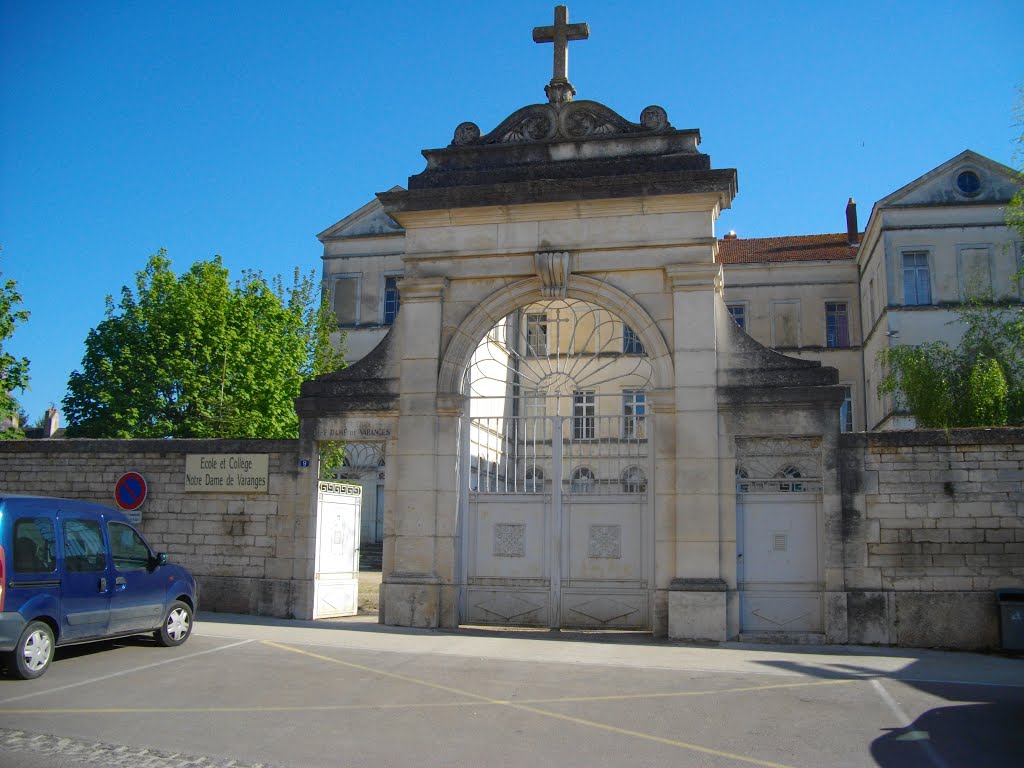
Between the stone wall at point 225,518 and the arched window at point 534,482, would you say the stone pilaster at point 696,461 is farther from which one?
the stone wall at point 225,518

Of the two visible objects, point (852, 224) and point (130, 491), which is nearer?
point (130, 491)

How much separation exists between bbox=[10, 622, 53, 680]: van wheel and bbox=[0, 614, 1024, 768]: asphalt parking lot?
0.16 m

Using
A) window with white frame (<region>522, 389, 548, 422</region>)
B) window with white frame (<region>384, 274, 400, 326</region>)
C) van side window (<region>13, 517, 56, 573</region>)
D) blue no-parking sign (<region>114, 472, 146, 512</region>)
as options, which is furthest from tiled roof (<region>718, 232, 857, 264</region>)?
van side window (<region>13, 517, 56, 573</region>)

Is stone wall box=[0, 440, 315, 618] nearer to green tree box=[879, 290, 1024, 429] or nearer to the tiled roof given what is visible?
green tree box=[879, 290, 1024, 429]

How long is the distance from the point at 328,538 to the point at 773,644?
6428 mm

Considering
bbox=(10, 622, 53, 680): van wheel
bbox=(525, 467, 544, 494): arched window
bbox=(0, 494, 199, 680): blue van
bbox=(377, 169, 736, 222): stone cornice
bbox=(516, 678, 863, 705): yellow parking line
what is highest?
bbox=(377, 169, 736, 222): stone cornice

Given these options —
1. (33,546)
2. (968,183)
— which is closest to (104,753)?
(33,546)

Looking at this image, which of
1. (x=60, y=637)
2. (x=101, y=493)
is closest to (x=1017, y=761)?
(x=60, y=637)

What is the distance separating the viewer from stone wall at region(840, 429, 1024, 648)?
37.7ft

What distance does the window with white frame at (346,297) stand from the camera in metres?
38.4

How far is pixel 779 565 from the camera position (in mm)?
12117

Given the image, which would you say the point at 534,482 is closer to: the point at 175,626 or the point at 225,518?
the point at 225,518

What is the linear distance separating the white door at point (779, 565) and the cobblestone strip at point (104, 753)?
25.3 ft

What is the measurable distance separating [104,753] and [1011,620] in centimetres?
996
